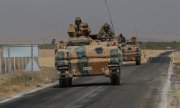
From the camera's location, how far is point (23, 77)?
33000 millimetres

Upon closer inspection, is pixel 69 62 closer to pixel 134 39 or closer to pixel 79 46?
pixel 79 46

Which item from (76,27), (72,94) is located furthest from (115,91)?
(76,27)

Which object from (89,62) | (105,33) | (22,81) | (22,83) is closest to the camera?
(89,62)

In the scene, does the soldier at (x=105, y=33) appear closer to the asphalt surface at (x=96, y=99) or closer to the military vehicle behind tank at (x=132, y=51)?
the asphalt surface at (x=96, y=99)

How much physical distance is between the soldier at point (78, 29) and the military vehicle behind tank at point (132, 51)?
87.3 ft

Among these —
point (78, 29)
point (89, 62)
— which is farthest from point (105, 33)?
point (89, 62)

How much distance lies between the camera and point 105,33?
3322 cm

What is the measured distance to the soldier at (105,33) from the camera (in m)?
31.9

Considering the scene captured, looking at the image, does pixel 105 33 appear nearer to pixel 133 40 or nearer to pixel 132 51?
pixel 132 51

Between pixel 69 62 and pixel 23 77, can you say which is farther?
pixel 23 77

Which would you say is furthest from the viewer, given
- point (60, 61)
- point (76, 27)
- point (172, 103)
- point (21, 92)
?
point (76, 27)

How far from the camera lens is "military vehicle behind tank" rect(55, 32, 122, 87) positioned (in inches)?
1133

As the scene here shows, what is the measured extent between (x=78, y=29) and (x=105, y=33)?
1699 millimetres

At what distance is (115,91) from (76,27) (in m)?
7.92
